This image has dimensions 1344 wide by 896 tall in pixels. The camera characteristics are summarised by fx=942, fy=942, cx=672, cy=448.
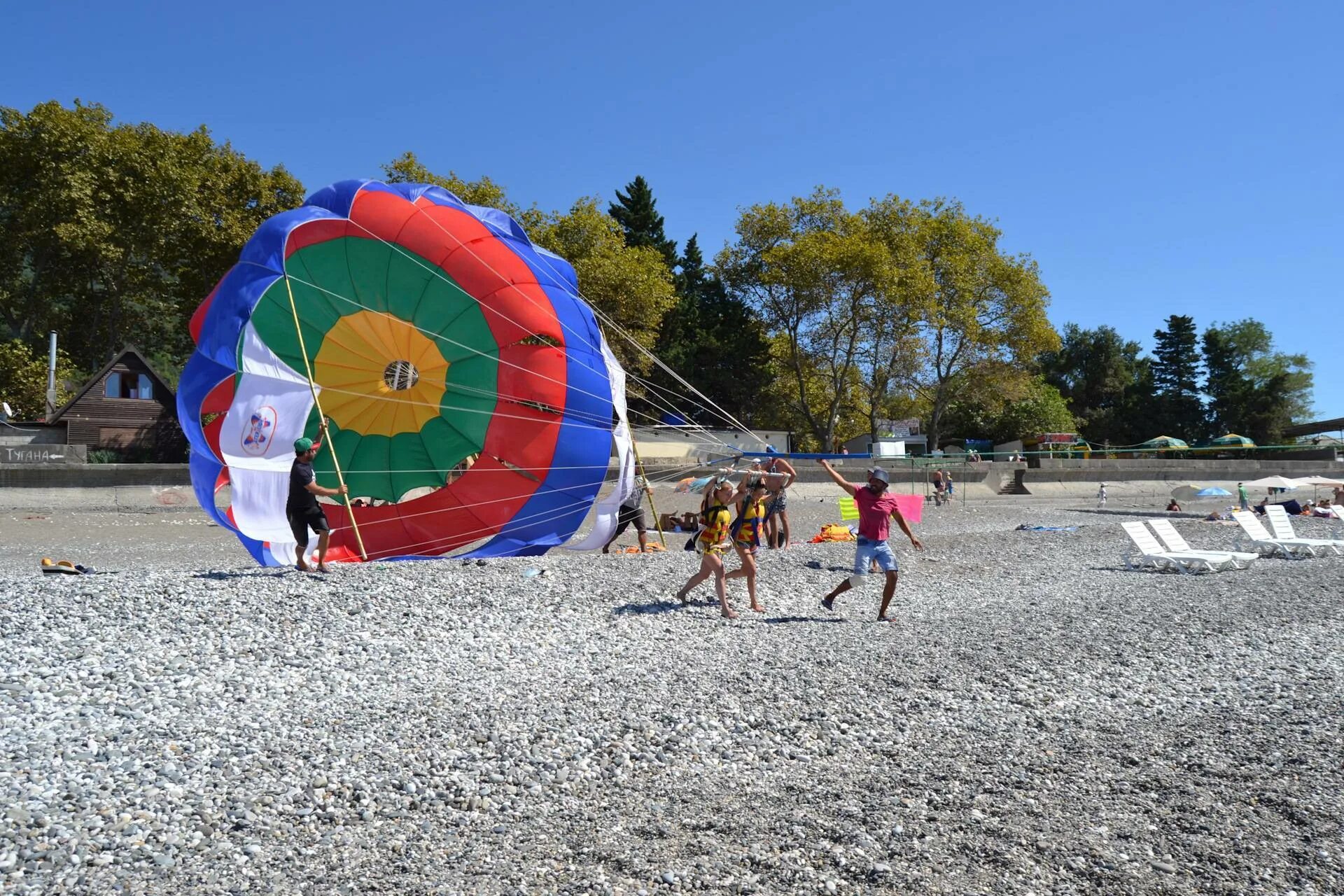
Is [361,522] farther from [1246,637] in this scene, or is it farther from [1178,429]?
[1178,429]

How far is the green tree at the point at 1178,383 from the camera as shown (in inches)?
2466

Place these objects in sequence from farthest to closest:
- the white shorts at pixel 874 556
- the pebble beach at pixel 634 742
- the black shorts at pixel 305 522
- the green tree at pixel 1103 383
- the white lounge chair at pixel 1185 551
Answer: the green tree at pixel 1103 383
the white lounge chair at pixel 1185 551
the black shorts at pixel 305 522
the white shorts at pixel 874 556
the pebble beach at pixel 634 742

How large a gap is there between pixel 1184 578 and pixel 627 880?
12.5 meters

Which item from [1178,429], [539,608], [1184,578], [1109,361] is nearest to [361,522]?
[539,608]

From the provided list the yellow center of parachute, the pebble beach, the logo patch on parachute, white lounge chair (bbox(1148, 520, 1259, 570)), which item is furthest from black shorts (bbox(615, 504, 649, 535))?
white lounge chair (bbox(1148, 520, 1259, 570))

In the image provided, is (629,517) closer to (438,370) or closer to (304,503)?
(438,370)

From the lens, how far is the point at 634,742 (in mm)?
5723

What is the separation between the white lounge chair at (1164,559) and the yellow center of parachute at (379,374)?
10830 mm

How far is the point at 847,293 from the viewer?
1694 inches

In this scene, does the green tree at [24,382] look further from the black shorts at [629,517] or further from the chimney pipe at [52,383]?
the black shorts at [629,517]

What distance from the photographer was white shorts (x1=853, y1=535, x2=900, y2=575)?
371 inches

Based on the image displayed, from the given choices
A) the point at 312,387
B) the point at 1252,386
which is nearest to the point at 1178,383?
the point at 1252,386

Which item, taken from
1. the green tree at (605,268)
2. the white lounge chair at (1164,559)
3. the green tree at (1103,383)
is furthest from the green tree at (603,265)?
the green tree at (1103,383)

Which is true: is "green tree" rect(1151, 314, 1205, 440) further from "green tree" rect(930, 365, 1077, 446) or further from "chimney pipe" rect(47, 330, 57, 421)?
"chimney pipe" rect(47, 330, 57, 421)
